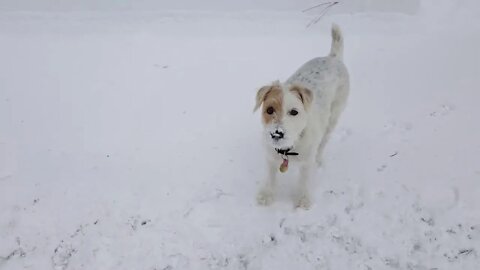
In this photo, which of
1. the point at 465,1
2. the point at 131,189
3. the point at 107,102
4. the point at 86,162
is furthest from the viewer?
the point at 465,1

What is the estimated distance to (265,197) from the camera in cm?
451

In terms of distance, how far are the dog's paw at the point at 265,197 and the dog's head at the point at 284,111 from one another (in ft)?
2.62

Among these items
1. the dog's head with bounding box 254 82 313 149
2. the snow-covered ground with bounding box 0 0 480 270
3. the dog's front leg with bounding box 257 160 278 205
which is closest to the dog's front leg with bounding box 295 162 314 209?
the snow-covered ground with bounding box 0 0 480 270

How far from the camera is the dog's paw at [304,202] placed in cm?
440

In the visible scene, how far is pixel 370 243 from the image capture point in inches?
159

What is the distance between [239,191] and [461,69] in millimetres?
3808

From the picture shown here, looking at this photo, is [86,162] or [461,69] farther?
[461,69]

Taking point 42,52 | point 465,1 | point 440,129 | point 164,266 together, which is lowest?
point 164,266

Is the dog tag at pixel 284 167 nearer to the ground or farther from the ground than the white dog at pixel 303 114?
nearer to the ground

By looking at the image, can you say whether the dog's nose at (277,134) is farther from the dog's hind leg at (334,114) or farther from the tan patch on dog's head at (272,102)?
the dog's hind leg at (334,114)

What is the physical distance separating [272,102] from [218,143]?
1.80 meters

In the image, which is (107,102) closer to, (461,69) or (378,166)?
(378,166)

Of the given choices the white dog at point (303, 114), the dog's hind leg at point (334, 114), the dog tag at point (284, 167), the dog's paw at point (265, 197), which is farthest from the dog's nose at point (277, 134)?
the dog's hind leg at point (334, 114)

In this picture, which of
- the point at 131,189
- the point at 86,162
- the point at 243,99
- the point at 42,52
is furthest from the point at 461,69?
the point at 42,52
